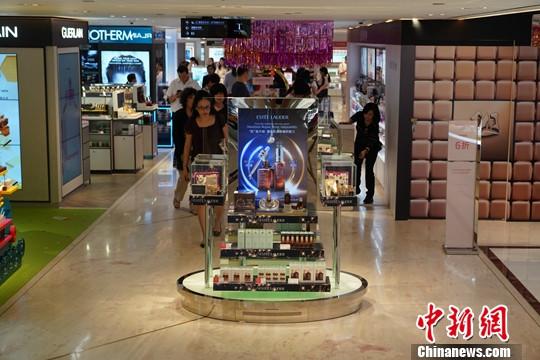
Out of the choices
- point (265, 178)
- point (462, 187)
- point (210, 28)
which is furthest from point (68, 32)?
point (462, 187)

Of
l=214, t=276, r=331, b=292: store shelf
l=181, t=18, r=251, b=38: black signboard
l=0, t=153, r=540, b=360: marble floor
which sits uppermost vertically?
l=181, t=18, r=251, b=38: black signboard

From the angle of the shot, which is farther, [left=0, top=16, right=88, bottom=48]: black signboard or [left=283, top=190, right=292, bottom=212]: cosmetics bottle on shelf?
[left=0, top=16, right=88, bottom=48]: black signboard

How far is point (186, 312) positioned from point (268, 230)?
922 millimetres

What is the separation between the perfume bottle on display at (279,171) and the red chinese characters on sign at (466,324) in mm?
1559

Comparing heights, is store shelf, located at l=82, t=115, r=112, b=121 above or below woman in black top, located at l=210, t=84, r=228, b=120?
below

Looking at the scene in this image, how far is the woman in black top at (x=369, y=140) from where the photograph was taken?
12359mm

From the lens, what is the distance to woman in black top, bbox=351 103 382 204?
40.5 ft

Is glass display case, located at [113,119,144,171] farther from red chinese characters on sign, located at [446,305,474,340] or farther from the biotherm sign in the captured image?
red chinese characters on sign, located at [446,305,474,340]

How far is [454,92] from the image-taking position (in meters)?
11.4

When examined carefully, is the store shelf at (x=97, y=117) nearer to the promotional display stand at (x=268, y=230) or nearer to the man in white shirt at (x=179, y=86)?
the man in white shirt at (x=179, y=86)

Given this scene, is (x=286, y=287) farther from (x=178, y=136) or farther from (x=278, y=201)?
(x=178, y=136)

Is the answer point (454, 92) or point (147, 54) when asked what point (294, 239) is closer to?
point (454, 92)

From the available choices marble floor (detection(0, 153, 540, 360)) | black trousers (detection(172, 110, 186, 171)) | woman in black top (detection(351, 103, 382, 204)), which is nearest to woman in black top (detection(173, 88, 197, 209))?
black trousers (detection(172, 110, 186, 171))

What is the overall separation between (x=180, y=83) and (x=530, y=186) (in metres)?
5.67
